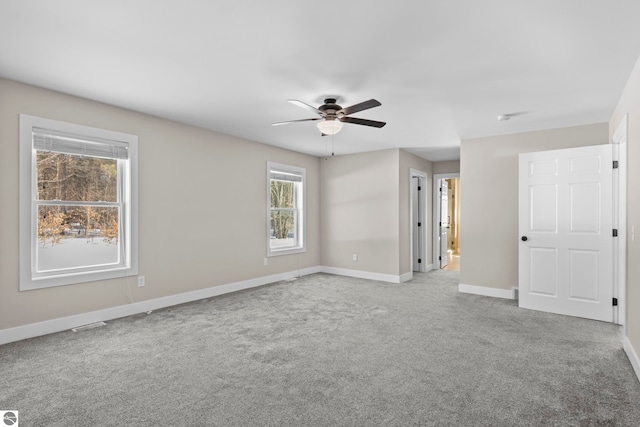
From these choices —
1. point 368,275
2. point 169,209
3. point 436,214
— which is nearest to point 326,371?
point 169,209

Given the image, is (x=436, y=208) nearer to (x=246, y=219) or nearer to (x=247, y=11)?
(x=246, y=219)

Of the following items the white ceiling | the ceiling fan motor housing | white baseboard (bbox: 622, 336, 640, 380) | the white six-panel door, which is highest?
the white ceiling

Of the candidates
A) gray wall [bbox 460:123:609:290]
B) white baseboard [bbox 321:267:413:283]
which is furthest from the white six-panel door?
white baseboard [bbox 321:267:413:283]

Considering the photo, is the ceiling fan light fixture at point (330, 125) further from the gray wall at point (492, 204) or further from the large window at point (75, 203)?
the gray wall at point (492, 204)

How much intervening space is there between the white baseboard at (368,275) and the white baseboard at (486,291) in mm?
1106

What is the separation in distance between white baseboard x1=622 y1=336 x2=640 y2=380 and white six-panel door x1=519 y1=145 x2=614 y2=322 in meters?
Answer: 1.06

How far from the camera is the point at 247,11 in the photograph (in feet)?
6.89

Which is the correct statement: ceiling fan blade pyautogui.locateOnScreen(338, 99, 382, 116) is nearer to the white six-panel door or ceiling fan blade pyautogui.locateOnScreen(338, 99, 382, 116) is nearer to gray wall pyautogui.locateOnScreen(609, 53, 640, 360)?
gray wall pyautogui.locateOnScreen(609, 53, 640, 360)

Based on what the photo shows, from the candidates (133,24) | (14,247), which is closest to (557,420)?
(133,24)

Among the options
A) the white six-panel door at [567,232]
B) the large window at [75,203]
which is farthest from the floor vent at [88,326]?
the white six-panel door at [567,232]

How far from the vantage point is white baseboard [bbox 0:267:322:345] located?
10.7 feet

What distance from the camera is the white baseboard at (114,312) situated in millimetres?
3260

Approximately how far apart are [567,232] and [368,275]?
10.6 ft

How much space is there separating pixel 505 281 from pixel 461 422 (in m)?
3.57
